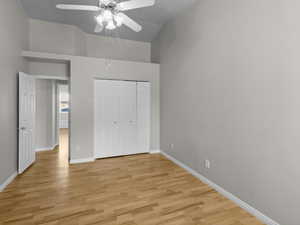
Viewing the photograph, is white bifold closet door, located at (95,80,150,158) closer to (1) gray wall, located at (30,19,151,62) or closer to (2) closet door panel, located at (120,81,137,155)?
(2) closet door panel, located at (120,81,137,155)

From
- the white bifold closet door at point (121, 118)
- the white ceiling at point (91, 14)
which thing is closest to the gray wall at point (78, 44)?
the white ceiling at point (91, 14)

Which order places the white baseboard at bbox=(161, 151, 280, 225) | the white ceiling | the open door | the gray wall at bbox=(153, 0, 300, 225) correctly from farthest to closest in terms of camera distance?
the white ceiling, the open door, the white baseboard at bbox=(161, 151, 280, 225), the gray wall at bbox=(153, 0, 300, 225)

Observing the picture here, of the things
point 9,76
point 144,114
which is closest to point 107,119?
point 144,114

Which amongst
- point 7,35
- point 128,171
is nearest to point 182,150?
point 128,171

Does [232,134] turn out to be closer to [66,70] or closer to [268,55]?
[268,55]

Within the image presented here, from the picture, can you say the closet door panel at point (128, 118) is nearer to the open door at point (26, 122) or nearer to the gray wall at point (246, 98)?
the gray wall at point (246, 98)

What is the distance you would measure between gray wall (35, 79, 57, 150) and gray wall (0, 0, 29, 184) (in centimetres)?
140

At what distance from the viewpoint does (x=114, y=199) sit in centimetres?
235

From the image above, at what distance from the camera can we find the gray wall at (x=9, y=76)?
8.50 feet

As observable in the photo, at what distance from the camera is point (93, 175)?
3135 millimetres

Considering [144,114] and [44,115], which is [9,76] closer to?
[44,115]

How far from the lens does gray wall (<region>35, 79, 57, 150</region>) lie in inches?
183

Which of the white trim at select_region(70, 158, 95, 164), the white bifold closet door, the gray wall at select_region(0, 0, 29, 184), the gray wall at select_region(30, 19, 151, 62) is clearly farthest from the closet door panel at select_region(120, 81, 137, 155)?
the gray wall at select_region(0, 0, 29, 184)

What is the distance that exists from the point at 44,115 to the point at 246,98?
Result: 5.12 metres
